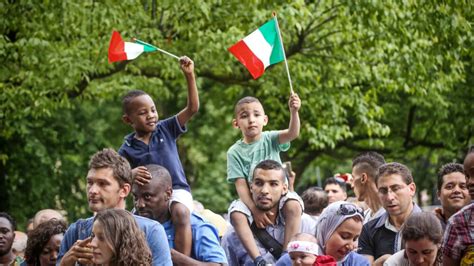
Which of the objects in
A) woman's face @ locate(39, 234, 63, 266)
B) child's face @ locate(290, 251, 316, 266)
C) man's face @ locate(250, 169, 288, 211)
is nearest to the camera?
child's face @ locate(290, 251, 316, 266)

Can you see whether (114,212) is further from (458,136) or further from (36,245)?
(458,136)

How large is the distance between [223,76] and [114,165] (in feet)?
40.6

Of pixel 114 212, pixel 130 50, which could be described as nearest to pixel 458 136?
pixel 130 50

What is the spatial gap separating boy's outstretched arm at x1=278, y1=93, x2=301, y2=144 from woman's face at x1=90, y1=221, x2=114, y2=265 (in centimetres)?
294

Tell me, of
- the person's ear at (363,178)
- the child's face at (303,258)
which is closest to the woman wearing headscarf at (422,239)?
the child's face at (303,258)

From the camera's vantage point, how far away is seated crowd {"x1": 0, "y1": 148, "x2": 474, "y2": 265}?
645cm

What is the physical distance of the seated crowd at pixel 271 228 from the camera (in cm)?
645

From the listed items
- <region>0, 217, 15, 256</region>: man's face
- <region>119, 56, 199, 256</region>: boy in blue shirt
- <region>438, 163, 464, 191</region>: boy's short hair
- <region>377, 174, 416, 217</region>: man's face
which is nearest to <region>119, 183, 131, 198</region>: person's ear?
<region>119, 56, 199, 256</region>: boy in blue shirt

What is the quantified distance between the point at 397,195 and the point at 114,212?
3122 mm

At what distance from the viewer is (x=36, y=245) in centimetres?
869

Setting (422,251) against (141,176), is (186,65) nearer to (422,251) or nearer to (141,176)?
(141,176)

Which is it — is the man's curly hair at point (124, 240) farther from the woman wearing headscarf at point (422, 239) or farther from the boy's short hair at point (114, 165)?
the woman wearing headscarf at point (422, 239)

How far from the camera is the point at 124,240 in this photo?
6371 mm

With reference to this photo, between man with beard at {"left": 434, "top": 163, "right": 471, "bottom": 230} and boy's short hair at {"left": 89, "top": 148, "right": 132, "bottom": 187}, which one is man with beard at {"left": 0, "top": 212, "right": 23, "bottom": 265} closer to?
boy's short hair at {"left": 89, "top": 148, "right": 132, "bottom": 187}
